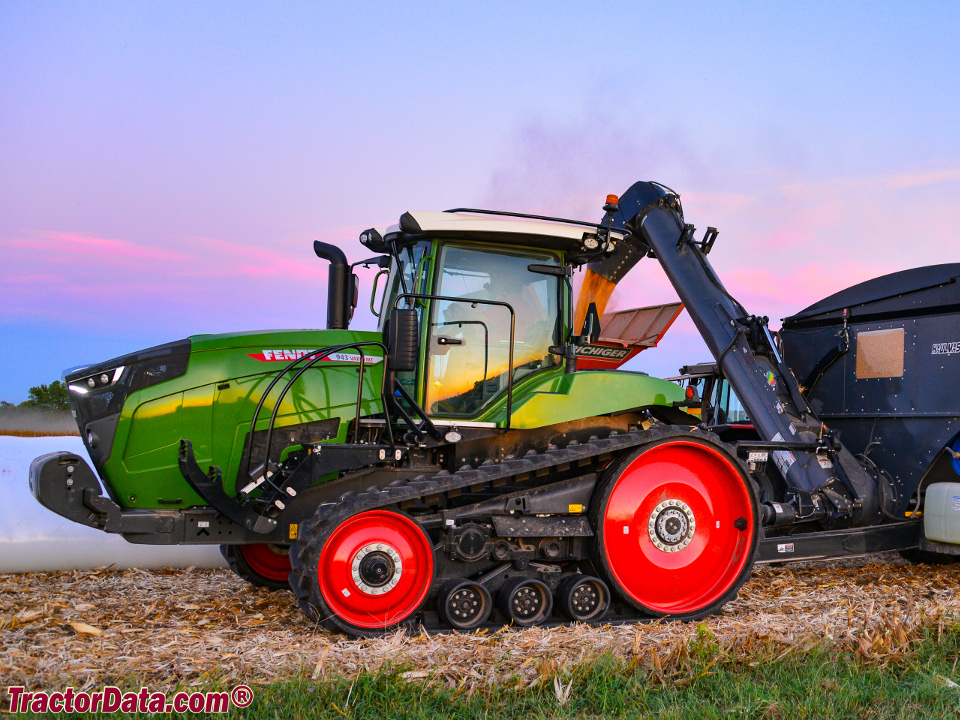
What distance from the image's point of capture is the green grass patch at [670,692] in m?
4.15

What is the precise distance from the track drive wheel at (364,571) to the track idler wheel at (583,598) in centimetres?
96

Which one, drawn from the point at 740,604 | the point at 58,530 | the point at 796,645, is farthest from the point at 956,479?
the point at 58,530

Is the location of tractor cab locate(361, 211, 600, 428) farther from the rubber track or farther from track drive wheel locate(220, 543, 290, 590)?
track drive wheel locate(220, 543, 290, 590)

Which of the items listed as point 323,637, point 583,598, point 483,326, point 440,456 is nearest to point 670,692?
point 583,598

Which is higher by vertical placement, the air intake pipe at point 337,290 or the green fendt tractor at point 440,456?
the air intake pipe at point 337,290

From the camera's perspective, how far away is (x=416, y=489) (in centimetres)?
542

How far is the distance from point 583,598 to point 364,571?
1.54m

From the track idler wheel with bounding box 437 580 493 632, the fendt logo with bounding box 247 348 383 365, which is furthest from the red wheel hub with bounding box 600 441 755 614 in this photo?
the fendt logo with bounding box 247 348 383 365

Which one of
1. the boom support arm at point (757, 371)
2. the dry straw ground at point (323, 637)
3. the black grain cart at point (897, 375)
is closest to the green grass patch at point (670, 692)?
the dry straw ground at point (323, 637)

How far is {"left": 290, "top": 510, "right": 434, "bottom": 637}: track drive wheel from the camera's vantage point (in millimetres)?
5156

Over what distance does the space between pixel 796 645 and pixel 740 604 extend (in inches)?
61.0

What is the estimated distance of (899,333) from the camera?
8.05m

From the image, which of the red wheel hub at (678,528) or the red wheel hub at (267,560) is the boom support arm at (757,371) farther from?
the red wheel hub at (267,560)

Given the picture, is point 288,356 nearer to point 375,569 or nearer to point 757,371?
point 375,569
